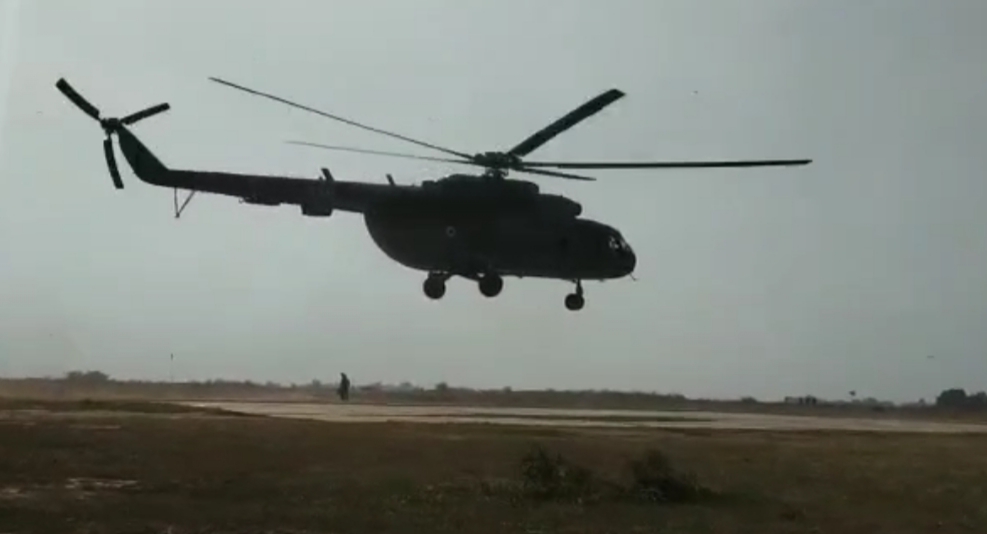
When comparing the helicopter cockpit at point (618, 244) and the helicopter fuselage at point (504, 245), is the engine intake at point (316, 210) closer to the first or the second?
the helicopter fuselage at point (504, 245)

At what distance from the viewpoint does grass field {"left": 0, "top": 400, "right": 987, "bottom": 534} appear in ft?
78.4

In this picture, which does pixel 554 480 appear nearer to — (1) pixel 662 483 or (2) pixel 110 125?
(1) pixel 662 483

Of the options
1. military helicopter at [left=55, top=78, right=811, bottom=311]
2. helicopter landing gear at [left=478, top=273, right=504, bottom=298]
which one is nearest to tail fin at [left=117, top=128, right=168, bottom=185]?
military helicopter at [left=55, top=78, right=811, bottom=311]

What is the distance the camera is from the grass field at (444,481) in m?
23.9

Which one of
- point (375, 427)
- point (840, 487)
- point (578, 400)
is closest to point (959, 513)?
point (840, 487)

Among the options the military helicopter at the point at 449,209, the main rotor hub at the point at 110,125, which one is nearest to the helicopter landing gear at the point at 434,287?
the military helicopter at the point at 449,209

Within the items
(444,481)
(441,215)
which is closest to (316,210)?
(441,215)

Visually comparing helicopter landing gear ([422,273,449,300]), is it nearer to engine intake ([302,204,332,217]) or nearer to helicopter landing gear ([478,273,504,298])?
helicopter landing gear ([478,273,504,298])

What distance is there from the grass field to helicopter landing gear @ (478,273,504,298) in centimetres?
386

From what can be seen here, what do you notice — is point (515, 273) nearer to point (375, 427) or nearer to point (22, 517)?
point (375, 427)

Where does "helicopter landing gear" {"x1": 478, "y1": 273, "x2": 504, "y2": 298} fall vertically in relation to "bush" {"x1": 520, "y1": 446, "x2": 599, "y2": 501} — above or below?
above

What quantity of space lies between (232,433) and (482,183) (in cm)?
930

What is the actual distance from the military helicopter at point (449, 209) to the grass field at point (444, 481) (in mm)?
4488

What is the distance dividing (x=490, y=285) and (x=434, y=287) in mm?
1385
